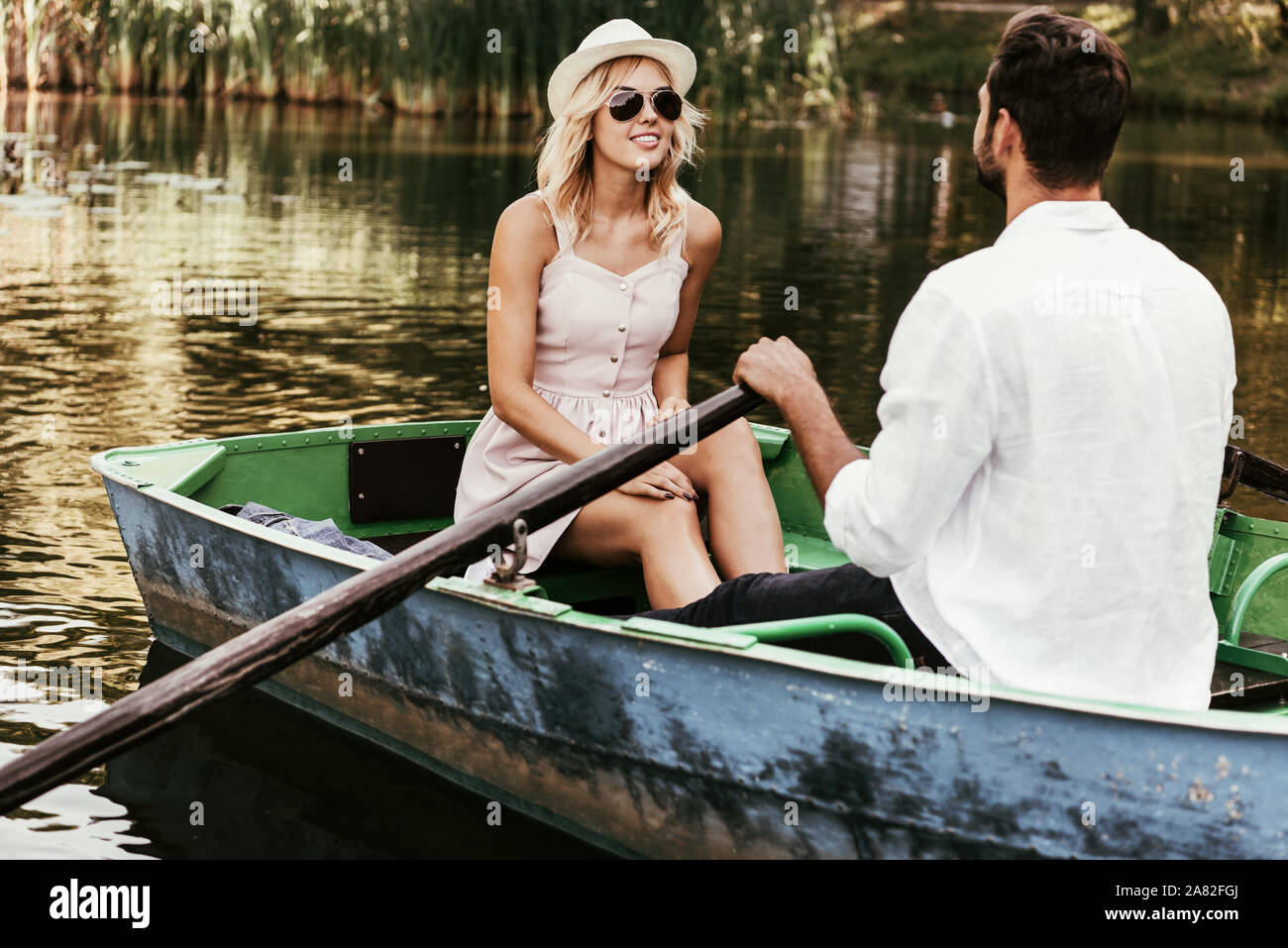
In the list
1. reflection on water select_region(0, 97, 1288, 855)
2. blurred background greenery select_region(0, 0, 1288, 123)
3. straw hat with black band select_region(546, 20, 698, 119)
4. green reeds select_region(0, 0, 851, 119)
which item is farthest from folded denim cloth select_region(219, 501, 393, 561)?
blurred background greenery select_region(0, 0, 1288, 123)

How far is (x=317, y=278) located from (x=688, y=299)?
7.46m

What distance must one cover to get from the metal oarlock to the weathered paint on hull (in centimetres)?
8

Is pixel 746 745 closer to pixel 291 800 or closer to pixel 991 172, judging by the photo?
pixel 991 172

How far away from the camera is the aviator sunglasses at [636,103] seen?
13.4 feet

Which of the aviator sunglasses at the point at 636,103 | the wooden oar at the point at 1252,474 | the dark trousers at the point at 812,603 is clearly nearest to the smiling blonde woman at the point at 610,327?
the aviator sunglasses at the point at 636,103

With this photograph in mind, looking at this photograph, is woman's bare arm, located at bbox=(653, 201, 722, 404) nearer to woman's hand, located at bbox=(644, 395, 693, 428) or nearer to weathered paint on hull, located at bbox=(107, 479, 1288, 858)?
woman's hand, located at bbox=(644, 395, 693, 428)

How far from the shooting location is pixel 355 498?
17.3 feet

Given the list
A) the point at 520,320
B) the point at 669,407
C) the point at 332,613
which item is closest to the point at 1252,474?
the point at 669,407

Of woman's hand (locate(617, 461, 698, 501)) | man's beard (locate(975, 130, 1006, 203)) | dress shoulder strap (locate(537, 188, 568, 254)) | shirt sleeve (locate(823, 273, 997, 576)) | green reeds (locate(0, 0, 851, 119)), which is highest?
green reeds (locate(0, 0, 851, 119))

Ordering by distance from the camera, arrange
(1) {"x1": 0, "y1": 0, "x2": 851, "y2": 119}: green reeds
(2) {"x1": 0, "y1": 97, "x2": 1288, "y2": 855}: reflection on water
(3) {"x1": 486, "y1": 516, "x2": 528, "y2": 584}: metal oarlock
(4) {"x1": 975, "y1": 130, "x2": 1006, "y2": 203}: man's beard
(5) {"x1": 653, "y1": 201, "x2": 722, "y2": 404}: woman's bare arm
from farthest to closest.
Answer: (1) {"x1": 0, "y1": 0, "x2": 851, "y2": 119}: green reeds, (2) {"x1": 0, "y1": 97, "x2": 1288, "y2": 855}: reflection on water, (5) {"x1": 653, "y1": 201, "x2": 722, "y2": 404}: woman's bare arm, (3) {"x1": 486, "y1": 516, "x2": 528, "y2": 584}: metal oarlock, (4) {"x1": 975, "y1": 130, "x2": 1006, "y2": 203}: man's beard

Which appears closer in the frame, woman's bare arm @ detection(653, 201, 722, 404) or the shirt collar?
the shirt collar

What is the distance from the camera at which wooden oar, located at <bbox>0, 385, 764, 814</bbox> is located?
310 cm

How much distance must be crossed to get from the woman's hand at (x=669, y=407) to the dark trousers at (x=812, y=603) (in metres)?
0.66
